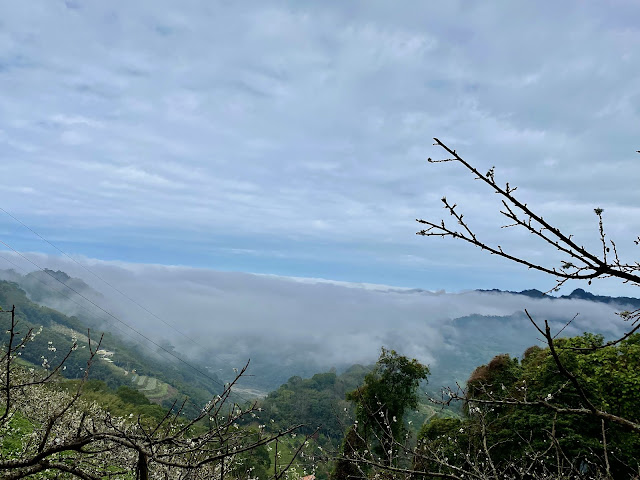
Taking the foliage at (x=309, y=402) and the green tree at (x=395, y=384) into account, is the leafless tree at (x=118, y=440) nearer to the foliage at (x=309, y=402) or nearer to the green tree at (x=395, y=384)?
the green tree at (x=395, y=384)

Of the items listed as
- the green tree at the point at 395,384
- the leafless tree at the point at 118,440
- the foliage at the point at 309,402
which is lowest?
the foliage at the point at 309,402

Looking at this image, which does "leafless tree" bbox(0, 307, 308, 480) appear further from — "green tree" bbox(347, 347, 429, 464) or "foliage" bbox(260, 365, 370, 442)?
"foliage" bbox(260, 365, 370, 442)

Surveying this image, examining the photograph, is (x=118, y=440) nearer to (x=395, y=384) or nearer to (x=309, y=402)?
(x=395, y=384)

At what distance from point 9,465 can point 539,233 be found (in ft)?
10.6

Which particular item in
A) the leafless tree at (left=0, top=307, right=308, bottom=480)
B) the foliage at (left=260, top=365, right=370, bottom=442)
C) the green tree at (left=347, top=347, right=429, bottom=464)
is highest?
the leafless tree at (left=0, top=307, right=308, bottom=480)

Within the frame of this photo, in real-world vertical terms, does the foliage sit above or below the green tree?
below

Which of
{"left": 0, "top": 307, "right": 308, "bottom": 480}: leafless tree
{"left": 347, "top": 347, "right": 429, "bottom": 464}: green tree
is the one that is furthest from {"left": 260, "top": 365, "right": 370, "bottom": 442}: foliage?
{"left": 0, "top": 307, "right": 308, "bottom": 480}: leafless tree

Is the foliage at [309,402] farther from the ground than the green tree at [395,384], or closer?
closer

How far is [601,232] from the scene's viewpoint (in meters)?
2.31

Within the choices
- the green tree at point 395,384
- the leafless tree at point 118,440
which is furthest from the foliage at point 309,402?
the leafless tree at point 118,440

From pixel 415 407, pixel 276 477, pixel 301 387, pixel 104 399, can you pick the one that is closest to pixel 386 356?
pixel 415 407

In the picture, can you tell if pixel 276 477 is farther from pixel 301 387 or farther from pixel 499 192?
pixel 301 387

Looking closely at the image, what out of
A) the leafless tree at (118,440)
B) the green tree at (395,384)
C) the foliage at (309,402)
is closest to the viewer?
the leafless tree at (118,440)

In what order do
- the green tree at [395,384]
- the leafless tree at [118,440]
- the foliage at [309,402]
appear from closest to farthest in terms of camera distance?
the leafless tree at [118,440] → the green tree at [395,384] → the foliage at [309,402]
